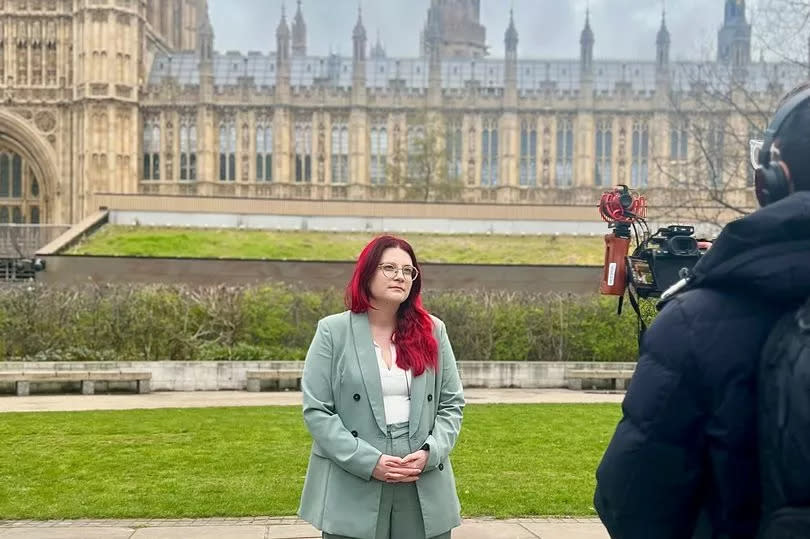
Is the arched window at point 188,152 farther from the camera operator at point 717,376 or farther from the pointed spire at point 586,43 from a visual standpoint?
the camera operator at point 717,376

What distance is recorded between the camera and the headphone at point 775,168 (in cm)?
204

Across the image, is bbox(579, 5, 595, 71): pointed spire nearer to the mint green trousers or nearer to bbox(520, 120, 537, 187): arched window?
bbox(520, 120, 537, 187): arched window

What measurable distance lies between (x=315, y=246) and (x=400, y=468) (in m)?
30.4

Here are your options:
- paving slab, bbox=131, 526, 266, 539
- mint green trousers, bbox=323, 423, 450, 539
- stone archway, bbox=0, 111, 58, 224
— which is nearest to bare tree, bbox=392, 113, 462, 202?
stone archway, bbox=0, 111, 58, 224

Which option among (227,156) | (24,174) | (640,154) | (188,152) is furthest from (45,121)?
(640,154)

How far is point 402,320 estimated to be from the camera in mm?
4016

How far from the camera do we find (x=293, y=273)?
83.9 feet

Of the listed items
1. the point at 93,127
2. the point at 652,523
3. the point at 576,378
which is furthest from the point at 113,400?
the point at 93,127

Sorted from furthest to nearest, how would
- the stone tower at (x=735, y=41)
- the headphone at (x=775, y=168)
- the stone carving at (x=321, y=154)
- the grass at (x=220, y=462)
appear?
the stone tower at (x=735, y=41) → the stone carving at (x=321, y=154) → the grass at (x=220, y=462) → the headphone at (x=775, y=168)

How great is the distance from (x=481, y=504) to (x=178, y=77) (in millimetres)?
54432

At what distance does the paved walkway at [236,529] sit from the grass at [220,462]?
0.24 meters

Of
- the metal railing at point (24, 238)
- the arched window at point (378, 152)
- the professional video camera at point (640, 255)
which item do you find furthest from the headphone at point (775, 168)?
the arched window at point (378, 152)

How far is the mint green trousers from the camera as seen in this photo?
12.3 ft

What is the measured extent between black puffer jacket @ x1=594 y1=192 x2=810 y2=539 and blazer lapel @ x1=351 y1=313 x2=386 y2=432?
1792mm
